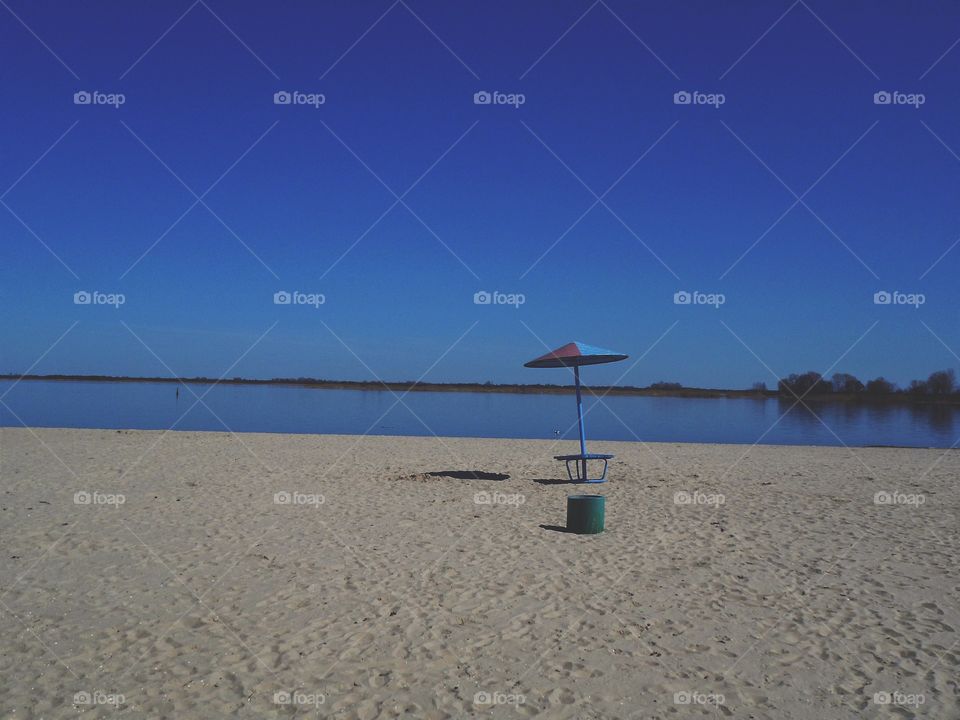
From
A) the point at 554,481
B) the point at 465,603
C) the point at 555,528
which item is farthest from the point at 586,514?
the point at 554,481

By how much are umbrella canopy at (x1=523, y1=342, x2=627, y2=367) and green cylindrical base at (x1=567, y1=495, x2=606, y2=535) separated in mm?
3222

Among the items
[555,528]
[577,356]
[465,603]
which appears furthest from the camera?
[577,356]

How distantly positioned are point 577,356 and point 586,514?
10.8 feet

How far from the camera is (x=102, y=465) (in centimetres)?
1210

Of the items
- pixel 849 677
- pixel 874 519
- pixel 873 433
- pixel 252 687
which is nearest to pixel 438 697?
pixel 252 687

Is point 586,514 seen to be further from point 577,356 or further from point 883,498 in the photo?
point 883,498

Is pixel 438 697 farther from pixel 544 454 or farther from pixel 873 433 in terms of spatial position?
pixel 873 433

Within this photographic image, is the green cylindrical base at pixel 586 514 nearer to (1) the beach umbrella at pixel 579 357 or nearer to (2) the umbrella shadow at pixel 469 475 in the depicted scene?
(1) the beach umbrella at pixel 579 357

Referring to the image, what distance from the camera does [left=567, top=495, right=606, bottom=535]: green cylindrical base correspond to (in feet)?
24.0

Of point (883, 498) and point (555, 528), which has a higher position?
point (883, 498)

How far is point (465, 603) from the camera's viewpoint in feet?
16.6

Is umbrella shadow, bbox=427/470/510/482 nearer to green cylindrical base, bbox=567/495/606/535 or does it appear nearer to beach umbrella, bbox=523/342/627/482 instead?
beach umbrella, bbox=523/342/627/482

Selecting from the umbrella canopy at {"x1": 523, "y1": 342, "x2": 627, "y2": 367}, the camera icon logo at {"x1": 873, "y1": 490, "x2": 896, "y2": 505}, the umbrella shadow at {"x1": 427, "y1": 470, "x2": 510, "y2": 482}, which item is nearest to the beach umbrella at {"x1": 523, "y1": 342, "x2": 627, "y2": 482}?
the umbrella canopy at {"x1": 523, "y1": 342, "x2": 627, "y2": 367}

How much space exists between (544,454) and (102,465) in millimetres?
9573
